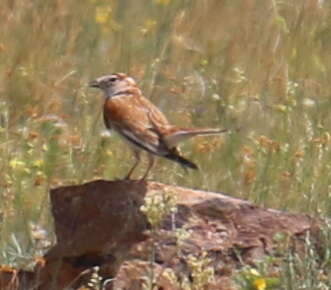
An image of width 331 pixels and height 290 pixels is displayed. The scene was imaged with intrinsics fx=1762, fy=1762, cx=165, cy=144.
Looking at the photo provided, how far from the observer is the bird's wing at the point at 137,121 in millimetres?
7926

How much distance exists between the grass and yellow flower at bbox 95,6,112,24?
0.05ft

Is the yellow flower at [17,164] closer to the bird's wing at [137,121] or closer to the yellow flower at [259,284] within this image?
the bird's wing at [137,121]

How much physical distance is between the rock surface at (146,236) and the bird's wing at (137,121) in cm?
47

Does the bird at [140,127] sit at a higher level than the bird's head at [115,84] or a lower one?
lower

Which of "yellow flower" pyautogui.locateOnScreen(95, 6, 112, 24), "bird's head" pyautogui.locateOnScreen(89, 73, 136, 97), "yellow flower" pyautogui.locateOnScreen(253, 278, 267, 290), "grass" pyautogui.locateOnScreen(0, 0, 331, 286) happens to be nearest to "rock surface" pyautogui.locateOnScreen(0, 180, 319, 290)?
"grass" pyautogui.locateOnScreen(0, 0, 331, 286)

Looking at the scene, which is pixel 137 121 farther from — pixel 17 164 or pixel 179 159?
pixel 17 164

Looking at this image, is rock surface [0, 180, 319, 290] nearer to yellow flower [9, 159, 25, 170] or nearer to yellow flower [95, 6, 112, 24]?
yellow flower [9, 159, 25, 170]

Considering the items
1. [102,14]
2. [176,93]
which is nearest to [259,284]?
[176,93]

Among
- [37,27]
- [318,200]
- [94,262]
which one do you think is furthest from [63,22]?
[94,262]

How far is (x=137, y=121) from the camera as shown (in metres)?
8.10

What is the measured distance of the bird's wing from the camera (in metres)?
7.93

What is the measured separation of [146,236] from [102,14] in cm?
475

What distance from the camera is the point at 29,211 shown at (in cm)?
830

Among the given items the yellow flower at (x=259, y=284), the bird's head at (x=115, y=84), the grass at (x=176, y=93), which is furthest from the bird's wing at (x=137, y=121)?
the yellow flower at (x=259, y=284)
